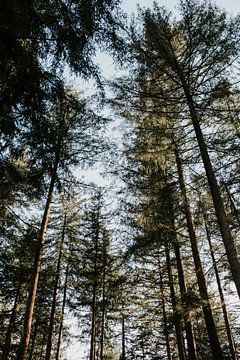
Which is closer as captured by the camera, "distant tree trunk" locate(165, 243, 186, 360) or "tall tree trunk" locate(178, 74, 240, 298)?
"tall tree trunk" locate(178, 74, 240, 298)

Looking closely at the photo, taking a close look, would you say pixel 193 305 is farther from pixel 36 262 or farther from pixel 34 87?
pixel 34 87

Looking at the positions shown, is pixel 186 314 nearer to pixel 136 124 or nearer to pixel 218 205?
pixel 218 205

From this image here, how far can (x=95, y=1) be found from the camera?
17.2 feet

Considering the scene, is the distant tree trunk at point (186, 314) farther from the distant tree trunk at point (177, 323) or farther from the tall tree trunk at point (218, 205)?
the tall tree trunk at point (218, 205)

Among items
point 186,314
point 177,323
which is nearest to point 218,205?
point 186,314

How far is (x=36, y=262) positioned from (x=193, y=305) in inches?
176

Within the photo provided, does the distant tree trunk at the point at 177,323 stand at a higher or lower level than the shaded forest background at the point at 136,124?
lower

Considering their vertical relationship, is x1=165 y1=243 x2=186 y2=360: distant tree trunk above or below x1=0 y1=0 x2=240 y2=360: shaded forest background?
below

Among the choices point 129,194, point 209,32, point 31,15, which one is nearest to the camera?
point 31,15

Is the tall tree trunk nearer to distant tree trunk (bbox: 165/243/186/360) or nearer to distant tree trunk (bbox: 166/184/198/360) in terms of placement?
distant tree trunk (bbox: 166/184/198/360)

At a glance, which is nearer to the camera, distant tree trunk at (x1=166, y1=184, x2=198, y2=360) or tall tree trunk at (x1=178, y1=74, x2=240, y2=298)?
tall tree trunk at (x1=178, y1=74, x2=240, y2=298)

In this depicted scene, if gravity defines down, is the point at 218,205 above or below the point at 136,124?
below

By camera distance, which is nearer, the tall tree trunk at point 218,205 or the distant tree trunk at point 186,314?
the tall tree trunk at point 218,205

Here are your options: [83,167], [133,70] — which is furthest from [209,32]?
[83,167]
